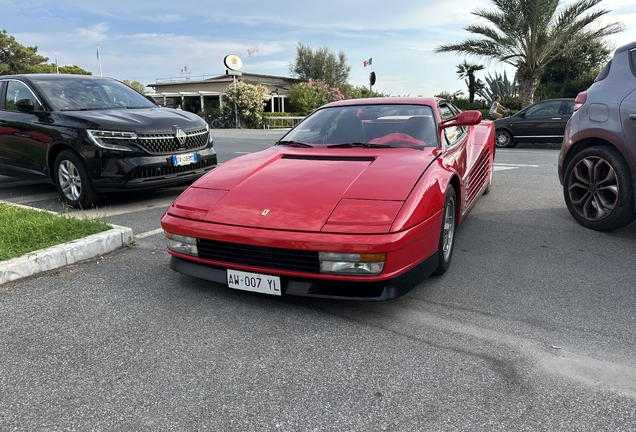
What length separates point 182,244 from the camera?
3021mm

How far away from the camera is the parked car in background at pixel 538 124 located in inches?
470

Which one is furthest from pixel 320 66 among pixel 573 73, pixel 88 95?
pixel 88 95

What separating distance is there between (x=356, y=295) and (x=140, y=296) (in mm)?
1444

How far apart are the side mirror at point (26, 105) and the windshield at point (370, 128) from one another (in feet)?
11.4

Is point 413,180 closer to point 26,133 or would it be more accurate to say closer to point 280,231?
point 280,231

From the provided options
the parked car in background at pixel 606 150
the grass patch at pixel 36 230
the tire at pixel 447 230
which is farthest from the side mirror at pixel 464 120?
the grass patch at pixel 36 230

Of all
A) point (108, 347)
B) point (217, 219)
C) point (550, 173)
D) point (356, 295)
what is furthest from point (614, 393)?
point (550, 173)

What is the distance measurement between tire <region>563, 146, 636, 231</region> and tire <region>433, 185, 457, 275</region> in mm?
1628

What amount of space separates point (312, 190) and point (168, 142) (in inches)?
127

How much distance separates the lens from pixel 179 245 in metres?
3.04

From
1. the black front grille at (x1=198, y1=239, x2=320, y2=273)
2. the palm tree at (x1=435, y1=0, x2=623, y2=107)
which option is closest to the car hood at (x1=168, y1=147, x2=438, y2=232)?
the black front grille at (x1=198, y1=239, x2=320, y2=273)

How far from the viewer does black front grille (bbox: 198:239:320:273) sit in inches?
103

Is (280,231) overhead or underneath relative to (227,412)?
overhead

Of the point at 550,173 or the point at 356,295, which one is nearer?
the point at 356,295
